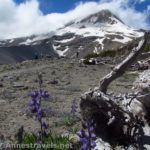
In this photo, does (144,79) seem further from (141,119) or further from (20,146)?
(20,146)

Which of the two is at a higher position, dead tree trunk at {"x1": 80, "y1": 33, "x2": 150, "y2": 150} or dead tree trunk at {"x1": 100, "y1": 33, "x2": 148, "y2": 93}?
dead tree trunk at {"x1": 100, "y1": 33, "x2": 148, "y2": 93}

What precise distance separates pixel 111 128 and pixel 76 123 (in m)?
2.71

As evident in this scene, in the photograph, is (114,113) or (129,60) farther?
(114,113)

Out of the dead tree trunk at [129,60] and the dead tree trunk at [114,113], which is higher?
the dead tree trunk at [129,60]

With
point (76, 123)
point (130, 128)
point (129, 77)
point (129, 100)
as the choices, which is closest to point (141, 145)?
point (130, 128)

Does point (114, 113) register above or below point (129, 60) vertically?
below

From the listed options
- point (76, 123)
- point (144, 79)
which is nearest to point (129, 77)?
point (76, 123)

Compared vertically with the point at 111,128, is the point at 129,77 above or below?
above

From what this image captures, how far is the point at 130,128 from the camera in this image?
815 centimetres

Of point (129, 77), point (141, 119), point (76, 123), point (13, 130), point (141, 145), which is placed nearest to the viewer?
point (141, 145)

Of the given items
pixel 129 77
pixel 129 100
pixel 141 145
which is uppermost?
pixel 129 77

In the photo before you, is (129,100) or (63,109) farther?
(63,109)

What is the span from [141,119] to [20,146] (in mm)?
2275

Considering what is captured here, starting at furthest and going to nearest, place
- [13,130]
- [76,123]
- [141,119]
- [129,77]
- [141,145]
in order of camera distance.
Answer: [129,77], [76,123], [13,130], [141,119], [141,145]
